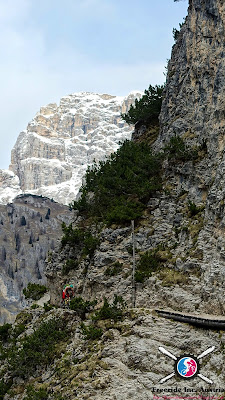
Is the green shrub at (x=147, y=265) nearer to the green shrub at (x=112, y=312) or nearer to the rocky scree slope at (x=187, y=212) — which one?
the rocky scree slope at (x=187, y=212)

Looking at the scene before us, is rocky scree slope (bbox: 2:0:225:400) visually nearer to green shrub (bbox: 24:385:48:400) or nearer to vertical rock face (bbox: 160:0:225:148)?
vertical rock face (bbox: 160:0:225:148)

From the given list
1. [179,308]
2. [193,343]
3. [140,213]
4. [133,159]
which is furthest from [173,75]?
[193,343]

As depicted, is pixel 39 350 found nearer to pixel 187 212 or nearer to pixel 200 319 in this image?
pixel 200 319

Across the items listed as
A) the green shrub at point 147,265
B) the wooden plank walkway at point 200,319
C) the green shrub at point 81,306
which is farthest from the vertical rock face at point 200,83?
the green shrub at point 81,306

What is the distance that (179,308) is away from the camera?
66.9ft

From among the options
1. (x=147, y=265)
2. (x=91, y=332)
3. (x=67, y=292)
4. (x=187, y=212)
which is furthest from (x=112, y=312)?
(x=187, y=212)

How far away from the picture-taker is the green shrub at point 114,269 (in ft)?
82.3

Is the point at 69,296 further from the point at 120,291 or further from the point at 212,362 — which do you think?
the point at 212,362

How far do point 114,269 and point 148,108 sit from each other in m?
22.2

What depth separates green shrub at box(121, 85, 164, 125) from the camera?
1666 inches

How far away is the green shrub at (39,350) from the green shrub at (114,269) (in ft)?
13.1

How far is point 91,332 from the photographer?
66.2ft

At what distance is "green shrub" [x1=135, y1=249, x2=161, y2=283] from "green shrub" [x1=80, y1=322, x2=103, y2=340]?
161 inches

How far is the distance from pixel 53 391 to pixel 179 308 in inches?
278
